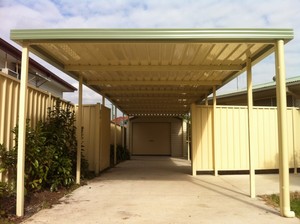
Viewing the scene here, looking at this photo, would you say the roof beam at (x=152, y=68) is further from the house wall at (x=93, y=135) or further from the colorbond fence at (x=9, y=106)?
the house wall at (x=93, y=135)

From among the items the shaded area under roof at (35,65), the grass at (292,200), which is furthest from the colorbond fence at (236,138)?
the shaded area under roof at (35,65)

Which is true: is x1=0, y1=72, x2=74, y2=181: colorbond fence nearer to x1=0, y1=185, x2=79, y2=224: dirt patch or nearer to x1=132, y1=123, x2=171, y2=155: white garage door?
x1=0, y1=185, x2=79, y2=224: dirt patch

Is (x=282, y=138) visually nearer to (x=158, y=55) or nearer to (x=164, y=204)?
(x=164, y=204)

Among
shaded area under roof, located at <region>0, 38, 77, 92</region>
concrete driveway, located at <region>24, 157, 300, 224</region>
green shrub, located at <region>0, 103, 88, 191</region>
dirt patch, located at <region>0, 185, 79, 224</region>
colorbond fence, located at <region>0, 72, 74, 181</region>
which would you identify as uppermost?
shaded area under roof, located at <region>0, 38, 77, 92</region>

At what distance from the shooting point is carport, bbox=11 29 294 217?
555cm

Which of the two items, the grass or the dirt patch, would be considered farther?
the grass

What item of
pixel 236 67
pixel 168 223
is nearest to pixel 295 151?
pixel 236 67

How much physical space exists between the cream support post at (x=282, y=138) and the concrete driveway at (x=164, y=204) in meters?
0.24

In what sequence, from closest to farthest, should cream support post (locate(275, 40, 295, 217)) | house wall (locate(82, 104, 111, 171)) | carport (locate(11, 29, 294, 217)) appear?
cream support post (locate(275, 40, 295, 217)), carport (locate(11, 29, 294, 217)), house wall (locate(82, 104, 111, 171))

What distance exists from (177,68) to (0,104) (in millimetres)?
4241

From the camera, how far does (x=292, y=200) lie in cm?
662

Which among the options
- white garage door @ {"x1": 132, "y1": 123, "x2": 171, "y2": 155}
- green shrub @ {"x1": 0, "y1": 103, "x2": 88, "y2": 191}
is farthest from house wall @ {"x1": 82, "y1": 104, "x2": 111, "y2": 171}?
white garage door @ {"x1": 132, "y1": 123, "x2": 171, "y2": 155}

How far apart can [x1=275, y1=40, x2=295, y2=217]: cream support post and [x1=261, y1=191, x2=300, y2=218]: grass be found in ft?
1.11

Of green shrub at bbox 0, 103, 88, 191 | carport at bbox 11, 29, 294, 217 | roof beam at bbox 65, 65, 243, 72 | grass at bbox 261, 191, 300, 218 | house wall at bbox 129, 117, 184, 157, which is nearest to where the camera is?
carport at bbox 11, 29, 294, 217
